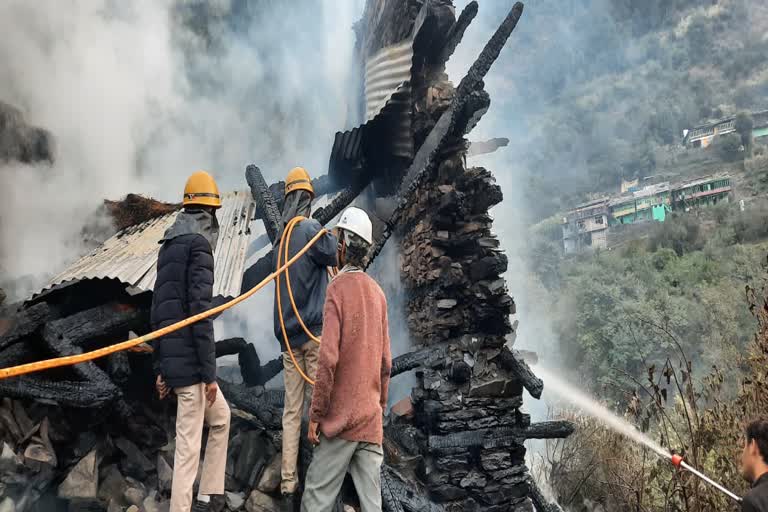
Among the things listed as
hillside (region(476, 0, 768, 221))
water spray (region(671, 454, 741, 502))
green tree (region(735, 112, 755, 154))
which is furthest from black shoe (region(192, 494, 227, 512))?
green tree (region(735, 112, 755, 154))

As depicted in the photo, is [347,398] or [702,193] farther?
[702,193]

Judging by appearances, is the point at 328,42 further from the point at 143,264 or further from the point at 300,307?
the point at 300,307

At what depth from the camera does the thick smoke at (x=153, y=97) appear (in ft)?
21.0

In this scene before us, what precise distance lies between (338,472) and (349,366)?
651mm

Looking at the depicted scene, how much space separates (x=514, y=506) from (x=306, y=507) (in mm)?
4100

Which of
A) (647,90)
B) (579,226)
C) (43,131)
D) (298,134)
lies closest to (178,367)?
(43,131)

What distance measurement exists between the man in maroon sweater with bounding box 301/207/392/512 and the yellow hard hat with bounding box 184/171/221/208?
46.9 inches

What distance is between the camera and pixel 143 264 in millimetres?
4859

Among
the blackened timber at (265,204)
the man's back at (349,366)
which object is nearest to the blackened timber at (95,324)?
the blackened timber at (265,204)

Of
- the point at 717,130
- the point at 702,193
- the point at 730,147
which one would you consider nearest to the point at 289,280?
the point at 702,193

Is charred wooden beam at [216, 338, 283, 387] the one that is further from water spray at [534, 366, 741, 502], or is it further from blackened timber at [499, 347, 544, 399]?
water spray at [534, 366, 741, 502]

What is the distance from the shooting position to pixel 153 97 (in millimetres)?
9531

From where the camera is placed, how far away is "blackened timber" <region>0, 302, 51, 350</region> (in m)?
3.74

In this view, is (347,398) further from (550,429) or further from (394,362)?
(550,429)
